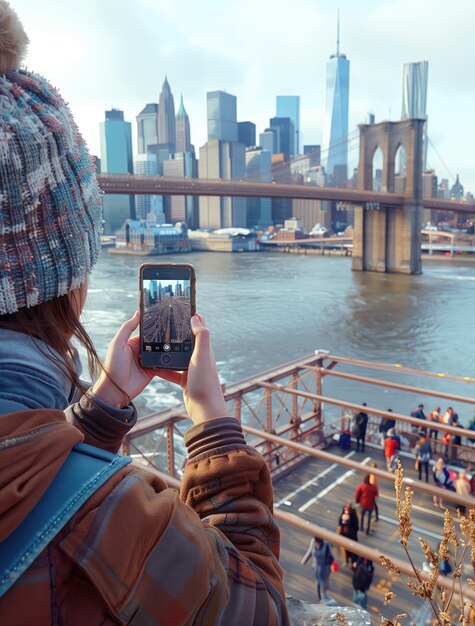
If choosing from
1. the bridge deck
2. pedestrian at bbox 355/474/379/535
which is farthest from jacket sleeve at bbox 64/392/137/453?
→ pedestrian at bbox 355/474/379/535

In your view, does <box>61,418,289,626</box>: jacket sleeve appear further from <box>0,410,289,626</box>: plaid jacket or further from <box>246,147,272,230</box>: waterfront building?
<box>246,147,272,230</box>: waterfront building

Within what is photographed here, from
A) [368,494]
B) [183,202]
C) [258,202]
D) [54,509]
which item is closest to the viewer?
[54,509]

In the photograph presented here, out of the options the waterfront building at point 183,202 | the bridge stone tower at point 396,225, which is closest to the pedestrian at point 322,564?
the bridge stone tower at point 396,225

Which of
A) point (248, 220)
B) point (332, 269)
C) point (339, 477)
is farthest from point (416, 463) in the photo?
point (248, 220)

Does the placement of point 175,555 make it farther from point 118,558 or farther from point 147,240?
point 147,240

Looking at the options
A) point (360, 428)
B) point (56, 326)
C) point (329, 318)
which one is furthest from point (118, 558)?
point (329, 318)

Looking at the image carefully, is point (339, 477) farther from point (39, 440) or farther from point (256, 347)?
point (256, 347)
